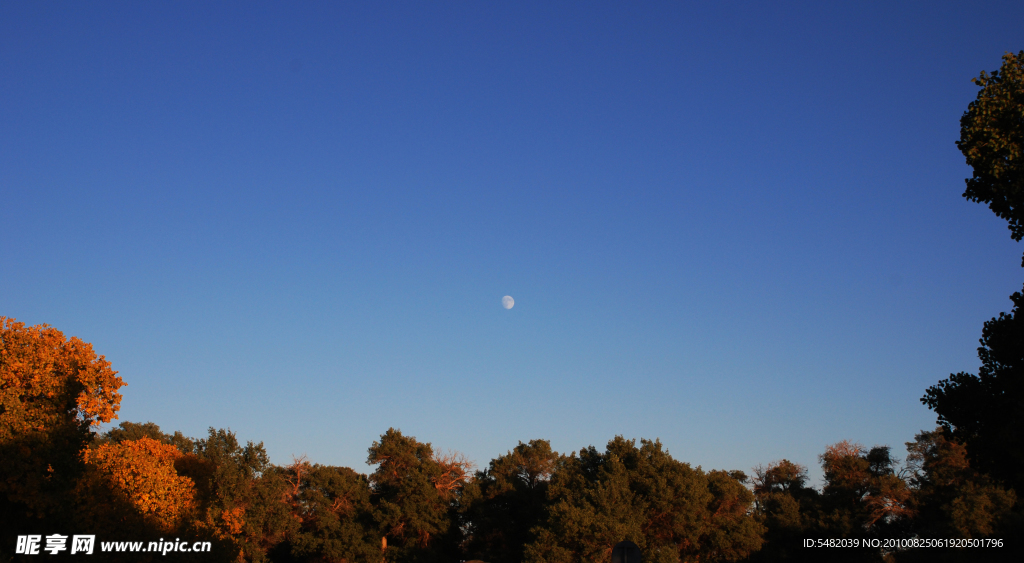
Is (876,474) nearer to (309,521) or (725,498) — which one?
(725,498)

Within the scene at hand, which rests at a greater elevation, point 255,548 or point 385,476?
point 385,476

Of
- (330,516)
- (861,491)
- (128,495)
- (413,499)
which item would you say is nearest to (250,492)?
(330,516)

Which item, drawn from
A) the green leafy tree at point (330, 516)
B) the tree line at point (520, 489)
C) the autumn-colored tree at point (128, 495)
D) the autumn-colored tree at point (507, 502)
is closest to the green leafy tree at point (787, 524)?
the tree line at point (520, 489)

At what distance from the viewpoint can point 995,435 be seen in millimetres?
15109

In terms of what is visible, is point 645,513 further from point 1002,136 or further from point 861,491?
point 1002,136

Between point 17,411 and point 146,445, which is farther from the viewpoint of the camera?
point 146,445

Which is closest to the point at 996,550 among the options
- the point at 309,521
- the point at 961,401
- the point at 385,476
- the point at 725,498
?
the point at 725,498

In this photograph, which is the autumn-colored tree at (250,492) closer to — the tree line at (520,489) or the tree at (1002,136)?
the tree line at (520,489)

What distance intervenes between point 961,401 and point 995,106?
665 cm

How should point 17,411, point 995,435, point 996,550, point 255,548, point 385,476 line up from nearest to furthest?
point 995,435 < point 17,411 < point 996,550 < point 255,548 < point 385,476

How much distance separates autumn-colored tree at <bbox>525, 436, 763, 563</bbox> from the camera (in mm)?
50844

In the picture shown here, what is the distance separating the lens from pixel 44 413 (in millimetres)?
24844

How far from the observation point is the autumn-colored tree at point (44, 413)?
23812mm

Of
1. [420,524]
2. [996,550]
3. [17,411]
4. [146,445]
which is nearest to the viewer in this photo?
[17,411]
